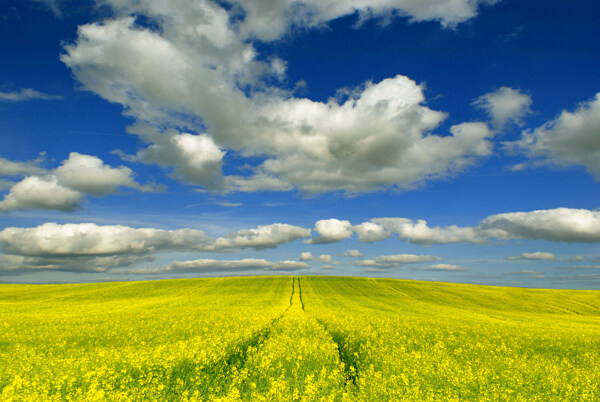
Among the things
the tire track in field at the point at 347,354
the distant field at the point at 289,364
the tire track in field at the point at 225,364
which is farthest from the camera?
the tire track in field at the point at 347,354

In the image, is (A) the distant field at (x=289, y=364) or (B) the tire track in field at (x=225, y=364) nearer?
(A) the distant field at (x=289, y=364)

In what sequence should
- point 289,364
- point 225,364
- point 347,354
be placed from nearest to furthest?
point 289,364
point 225,364
point 347,354

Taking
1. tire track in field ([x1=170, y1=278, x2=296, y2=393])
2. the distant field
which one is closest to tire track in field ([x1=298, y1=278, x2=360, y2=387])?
the distant field

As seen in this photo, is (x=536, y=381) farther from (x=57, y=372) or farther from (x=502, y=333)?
(x=57, y=372)

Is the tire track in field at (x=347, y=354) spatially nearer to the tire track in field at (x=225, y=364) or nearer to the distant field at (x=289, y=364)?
the distant field at (x=289, y=364)

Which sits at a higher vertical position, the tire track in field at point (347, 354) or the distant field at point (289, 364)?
the distant field at point (289, 364)

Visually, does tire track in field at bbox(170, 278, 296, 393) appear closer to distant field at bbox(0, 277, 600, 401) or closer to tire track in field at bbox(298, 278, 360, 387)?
distant field at bbox(0, 277, 600, 401)

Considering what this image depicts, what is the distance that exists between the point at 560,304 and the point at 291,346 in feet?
206

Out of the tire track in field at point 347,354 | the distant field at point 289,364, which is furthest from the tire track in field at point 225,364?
the tire track in field at point 347,354

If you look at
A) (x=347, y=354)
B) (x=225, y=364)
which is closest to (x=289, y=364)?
(x=225, y=364)

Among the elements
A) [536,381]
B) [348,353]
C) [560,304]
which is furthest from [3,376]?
[560,304]

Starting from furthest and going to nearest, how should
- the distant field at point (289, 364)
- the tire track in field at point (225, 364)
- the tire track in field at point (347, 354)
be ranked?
the tire track in field at point (347, 354)
the tire track in field at point (225, 364)
the distant field at point (289, 364)

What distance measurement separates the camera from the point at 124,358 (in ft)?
37.6

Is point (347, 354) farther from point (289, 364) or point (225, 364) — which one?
point (225, 364)
